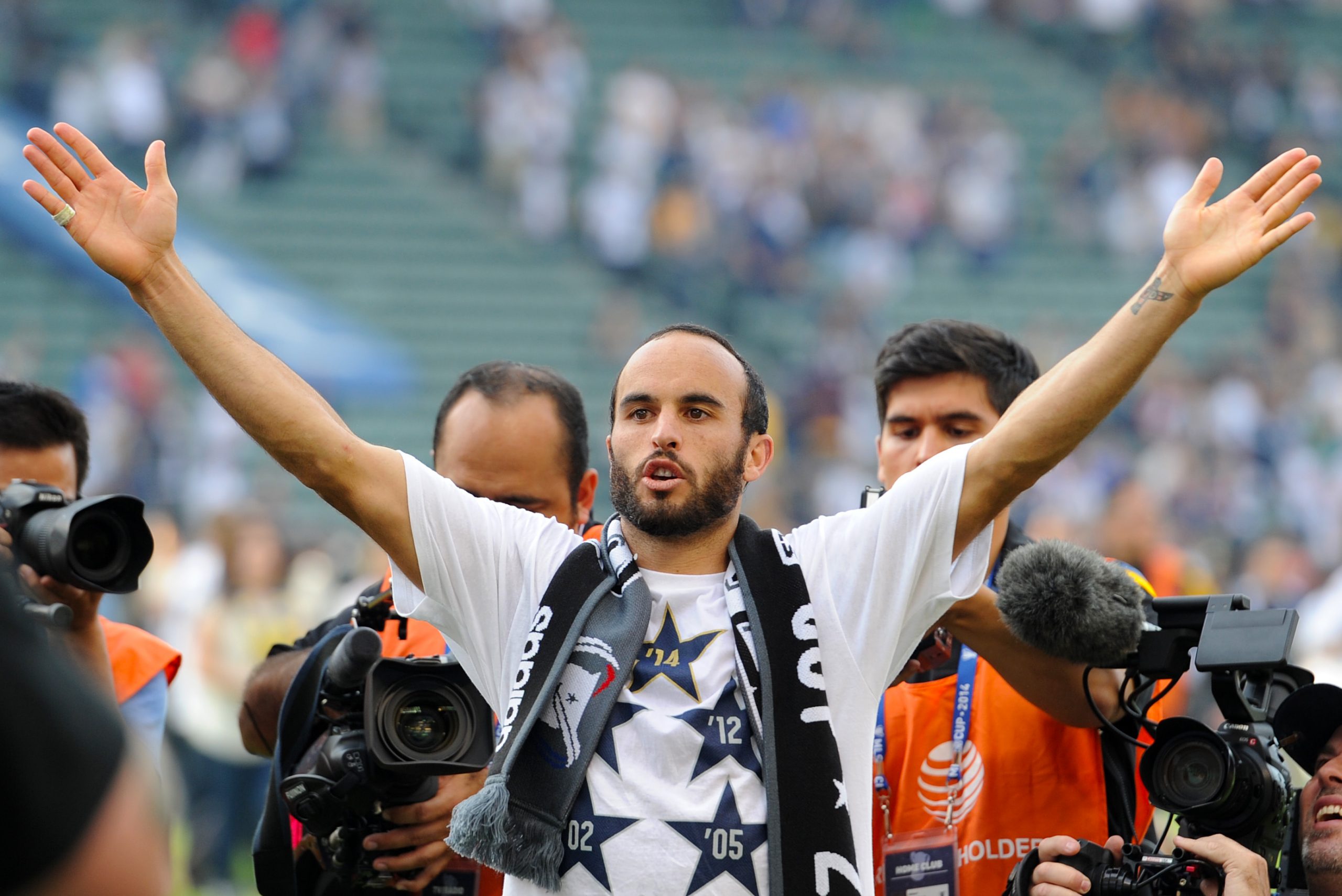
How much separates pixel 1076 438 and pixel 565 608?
34.2 inches

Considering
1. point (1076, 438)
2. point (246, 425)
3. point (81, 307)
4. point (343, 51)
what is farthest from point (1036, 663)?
point (343, 51)

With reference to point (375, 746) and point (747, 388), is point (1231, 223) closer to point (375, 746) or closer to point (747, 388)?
point (747, 388)

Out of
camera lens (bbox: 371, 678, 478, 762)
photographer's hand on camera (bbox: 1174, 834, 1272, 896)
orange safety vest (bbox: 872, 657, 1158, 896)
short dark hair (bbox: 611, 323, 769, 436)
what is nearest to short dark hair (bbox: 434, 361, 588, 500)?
short dark hair (bbox: 611, 323, 769, 436)

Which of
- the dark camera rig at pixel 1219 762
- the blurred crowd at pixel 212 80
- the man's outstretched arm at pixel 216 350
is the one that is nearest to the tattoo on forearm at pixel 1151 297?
the dark camera rig at pixel 1219 762

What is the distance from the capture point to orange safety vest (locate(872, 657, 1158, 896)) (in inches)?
112

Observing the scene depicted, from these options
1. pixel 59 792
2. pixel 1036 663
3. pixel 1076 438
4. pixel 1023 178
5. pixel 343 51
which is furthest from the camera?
pixel 1023 178

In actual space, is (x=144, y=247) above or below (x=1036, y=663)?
above

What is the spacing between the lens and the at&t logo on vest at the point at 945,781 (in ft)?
9.45

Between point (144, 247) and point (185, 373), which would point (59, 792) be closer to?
point (144, 247)

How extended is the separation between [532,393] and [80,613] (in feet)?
3.46

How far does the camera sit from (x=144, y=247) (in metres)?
2.50

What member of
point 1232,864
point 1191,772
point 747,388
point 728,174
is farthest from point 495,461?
point 728,174

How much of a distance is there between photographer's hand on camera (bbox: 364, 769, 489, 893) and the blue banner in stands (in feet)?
38.1

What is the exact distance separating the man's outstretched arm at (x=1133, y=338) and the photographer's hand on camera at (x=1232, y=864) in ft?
1.99
